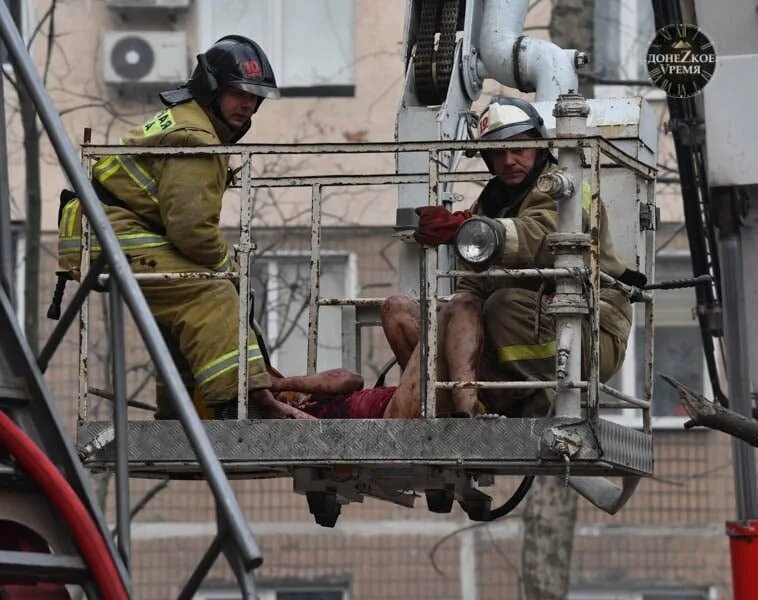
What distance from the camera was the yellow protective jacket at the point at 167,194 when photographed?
680cm

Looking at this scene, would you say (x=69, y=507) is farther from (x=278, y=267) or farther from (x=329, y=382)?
(x=278, y=267)

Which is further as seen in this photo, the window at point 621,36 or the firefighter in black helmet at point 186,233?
the window at point 621,36

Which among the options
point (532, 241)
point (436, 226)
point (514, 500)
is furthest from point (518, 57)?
point (514, 500)

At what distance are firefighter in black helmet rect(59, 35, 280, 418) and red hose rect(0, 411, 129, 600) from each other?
1.75 m

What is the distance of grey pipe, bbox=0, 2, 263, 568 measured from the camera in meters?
4.77

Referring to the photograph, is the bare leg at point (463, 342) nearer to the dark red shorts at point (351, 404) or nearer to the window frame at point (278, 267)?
the dark red shorts at point (351, 404)

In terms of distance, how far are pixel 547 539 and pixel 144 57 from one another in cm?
608

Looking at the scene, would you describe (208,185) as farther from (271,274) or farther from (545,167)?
(271,274)

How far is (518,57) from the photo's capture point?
26.2 feet

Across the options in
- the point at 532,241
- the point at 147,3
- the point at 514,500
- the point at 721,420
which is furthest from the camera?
the point at 147,3

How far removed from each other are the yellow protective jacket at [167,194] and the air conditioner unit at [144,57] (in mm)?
10341

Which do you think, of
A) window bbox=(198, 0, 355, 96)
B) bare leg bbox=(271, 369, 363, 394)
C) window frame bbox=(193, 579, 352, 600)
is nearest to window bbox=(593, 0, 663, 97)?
window bbox=(198, 0, 355, 96)

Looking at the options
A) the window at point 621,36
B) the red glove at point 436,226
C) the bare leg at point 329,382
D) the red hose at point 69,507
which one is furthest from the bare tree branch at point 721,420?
the window at point 621,36

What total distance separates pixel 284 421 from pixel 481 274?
33.4 inches
